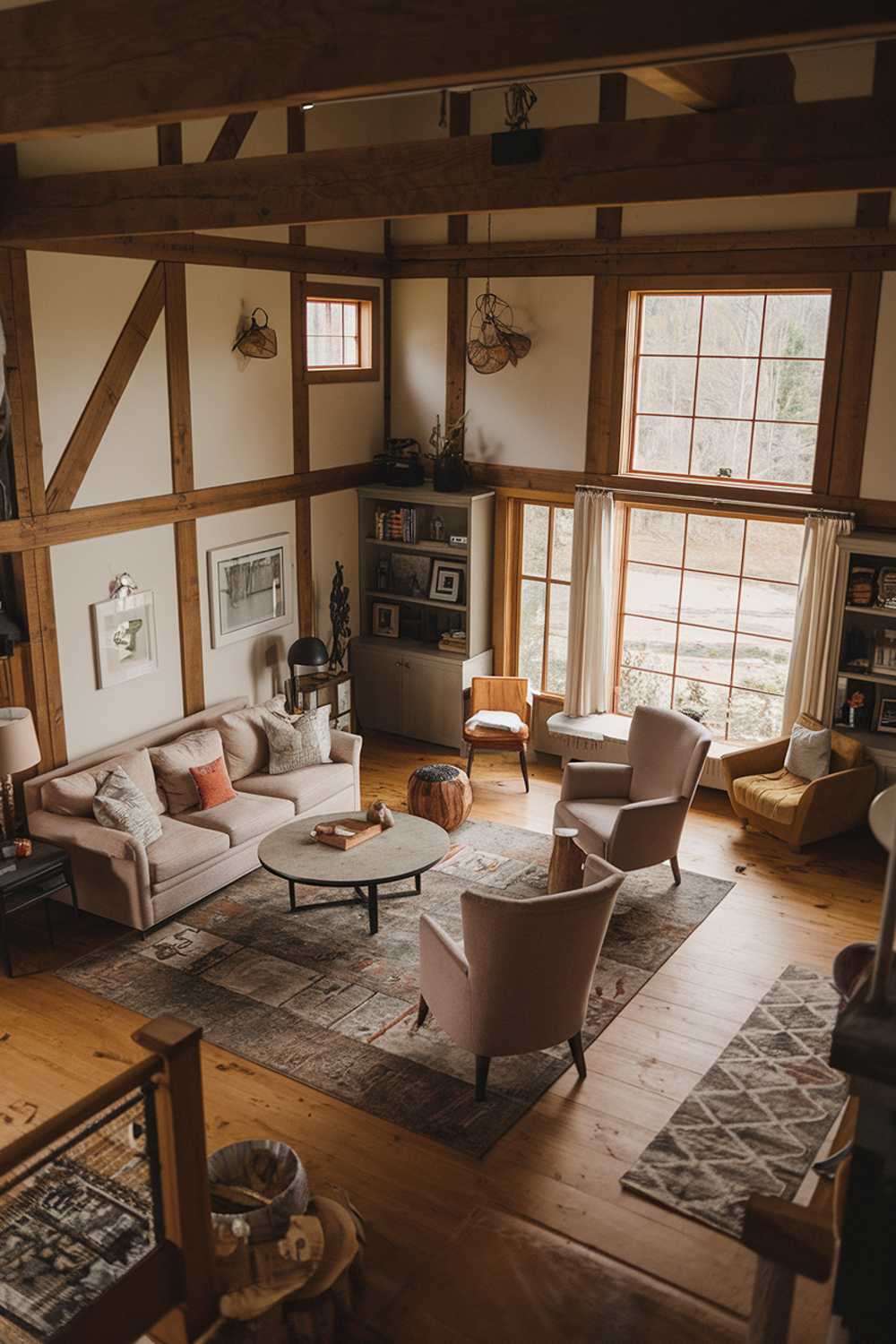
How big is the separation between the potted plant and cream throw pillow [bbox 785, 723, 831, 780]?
10.5ft

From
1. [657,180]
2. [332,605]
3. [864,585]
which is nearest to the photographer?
[657,180]

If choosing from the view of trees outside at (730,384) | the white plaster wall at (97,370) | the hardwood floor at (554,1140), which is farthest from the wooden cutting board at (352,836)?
the view of trees outside at (730,384)

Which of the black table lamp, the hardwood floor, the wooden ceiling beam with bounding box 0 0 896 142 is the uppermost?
the wooden ceiling beam with bounding box 0 0 896 142

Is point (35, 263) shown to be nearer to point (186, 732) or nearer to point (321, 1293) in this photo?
point (186, 732)

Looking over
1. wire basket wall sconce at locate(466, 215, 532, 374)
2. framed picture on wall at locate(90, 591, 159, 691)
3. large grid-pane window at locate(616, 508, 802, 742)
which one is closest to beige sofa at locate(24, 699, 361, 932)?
framed picture on wall at locate(90, 591, 159, 691)

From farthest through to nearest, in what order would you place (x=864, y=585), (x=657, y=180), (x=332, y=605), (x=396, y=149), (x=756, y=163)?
(x=332, y=605) < (x=864, y=585) < (x=396, y=149) < (x=657, y=180) < (x=756, y=163)

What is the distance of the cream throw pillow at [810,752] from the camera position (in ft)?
24.2

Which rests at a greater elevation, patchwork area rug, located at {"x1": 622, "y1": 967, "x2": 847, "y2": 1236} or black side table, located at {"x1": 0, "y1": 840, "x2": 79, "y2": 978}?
black side table, located at {"x1": 0, "y1": 840, "x2": 79, "y2": 978}

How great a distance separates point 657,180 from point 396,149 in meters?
1.13

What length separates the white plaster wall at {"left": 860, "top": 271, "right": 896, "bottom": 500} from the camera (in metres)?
7.00

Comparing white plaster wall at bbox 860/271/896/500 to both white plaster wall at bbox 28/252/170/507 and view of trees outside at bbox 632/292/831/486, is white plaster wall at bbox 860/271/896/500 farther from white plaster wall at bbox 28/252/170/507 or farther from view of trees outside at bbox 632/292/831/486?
white plaster wall at bbox 28/252/170/507

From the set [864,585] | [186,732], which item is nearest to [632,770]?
[864,585]

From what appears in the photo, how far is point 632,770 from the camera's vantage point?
7.33 m

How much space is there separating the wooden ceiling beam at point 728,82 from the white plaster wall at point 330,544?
5.20 m
